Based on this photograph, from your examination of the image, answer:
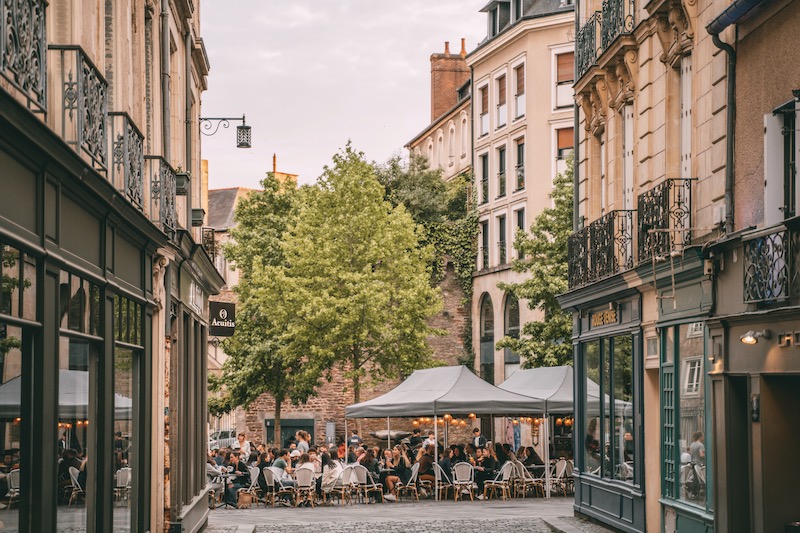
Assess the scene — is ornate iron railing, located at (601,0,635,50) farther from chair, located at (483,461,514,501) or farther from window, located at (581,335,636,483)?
chair, located at (483,461,514,501)

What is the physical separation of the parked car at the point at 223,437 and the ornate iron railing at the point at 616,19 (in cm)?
3563

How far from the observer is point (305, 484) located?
28.9 meters

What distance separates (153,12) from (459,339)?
37.7m

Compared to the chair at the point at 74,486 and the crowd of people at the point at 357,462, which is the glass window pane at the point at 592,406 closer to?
the crowd of people at the point at 357,462

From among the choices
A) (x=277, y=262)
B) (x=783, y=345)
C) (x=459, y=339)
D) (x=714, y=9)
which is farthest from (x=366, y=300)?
(x=783, y=345)

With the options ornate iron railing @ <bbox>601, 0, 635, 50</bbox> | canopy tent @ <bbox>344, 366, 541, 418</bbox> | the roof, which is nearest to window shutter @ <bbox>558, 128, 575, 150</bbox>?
canopy tent @ <bbox>344, 366, 541, 418</bbox>

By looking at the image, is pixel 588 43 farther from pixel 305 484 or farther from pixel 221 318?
pixel 305 484

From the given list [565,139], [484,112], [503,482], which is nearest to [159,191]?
[503,482]

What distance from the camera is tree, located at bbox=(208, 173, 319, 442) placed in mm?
48312

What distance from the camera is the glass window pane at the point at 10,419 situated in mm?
8188

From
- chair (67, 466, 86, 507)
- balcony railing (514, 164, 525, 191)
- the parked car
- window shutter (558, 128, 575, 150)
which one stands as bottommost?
the parked car

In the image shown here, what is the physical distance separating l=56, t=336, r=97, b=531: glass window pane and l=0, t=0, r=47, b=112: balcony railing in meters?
2.44

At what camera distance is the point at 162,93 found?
18250 millimetres

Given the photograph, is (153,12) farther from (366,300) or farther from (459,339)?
(459,339)
